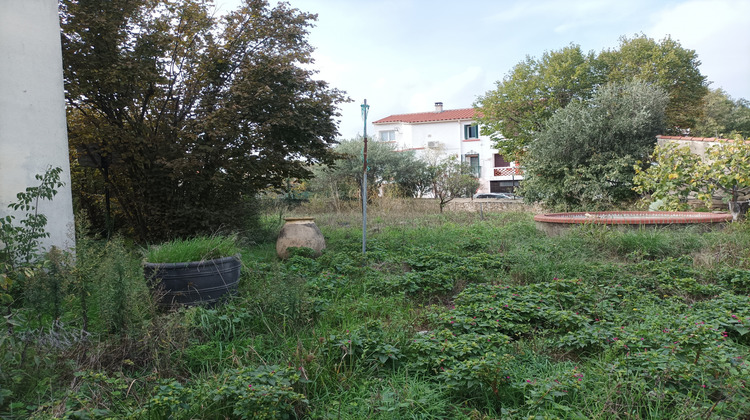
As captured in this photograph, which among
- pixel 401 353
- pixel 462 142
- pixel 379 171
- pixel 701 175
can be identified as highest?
pixel 462 142

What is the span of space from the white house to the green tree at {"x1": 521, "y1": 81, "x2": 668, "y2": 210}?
1740 cm

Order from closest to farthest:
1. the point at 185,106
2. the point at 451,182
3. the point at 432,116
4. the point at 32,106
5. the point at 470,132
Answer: the point at 32,106 < the point at 185,106 < the point at 451,182 < the point at 470,132 < the point at 432,116

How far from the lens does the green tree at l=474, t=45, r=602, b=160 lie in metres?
19.5

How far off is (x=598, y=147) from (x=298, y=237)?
973 cm

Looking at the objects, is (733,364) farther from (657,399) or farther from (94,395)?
(94,395)

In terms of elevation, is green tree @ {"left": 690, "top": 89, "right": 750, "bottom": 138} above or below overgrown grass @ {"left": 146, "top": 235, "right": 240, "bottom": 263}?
above

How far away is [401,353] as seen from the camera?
2768 mm

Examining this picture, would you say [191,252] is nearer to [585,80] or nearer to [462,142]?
[585,80]

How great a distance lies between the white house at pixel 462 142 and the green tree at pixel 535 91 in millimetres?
9583

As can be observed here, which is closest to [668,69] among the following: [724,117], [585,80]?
[585,80]

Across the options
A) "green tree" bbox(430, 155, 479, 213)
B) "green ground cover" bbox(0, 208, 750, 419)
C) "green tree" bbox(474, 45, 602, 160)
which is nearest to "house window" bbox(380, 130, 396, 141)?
"green tree" bbox(474, 45, 602, 160)

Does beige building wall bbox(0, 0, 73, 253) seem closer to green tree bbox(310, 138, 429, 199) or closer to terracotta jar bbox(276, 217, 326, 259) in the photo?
terracotta jar bbox(276, 217, 326, 259)

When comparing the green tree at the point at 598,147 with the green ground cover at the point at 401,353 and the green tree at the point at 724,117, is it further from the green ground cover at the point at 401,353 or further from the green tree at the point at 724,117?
the green tree at the point at 724,117

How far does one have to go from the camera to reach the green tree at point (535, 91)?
63.9 ft
